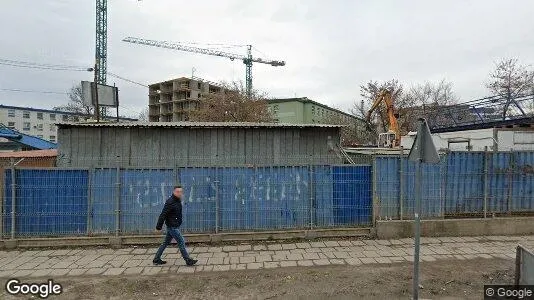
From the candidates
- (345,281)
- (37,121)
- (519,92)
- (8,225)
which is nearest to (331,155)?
(345,281)

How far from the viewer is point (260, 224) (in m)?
8.29

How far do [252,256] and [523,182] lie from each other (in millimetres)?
7218

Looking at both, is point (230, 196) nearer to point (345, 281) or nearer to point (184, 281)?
point (184, 281)

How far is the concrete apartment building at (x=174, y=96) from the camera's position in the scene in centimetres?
7731

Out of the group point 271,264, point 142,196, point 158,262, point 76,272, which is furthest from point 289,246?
point 76,272

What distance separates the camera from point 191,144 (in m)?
10.5

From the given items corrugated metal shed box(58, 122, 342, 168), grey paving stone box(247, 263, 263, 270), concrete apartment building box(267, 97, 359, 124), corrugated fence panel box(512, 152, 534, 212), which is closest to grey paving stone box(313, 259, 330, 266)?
grey paving stone box(247, 263, 263, 270)

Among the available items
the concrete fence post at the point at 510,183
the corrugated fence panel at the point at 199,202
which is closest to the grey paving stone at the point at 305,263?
the corrugated fence panel at the point at 199,202

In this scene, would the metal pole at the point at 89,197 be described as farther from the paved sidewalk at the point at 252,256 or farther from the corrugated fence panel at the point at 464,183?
the corrugated fence panel at the point at 464,183

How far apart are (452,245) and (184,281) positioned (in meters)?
5.88

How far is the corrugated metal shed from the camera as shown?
10.3m

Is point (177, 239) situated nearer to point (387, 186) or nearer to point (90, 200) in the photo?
point (90, 200)

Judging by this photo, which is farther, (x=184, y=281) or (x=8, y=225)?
(x=8, y=225)

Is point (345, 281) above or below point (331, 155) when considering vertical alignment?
below
